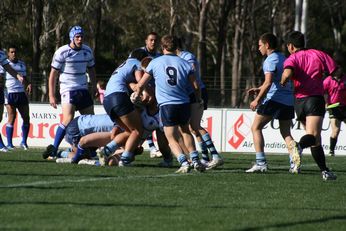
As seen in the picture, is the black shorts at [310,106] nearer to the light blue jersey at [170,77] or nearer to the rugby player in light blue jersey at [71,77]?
the light blue jersey at [170,77]

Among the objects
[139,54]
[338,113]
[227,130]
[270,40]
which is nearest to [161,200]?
[270,40]

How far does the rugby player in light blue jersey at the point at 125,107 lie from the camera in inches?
562

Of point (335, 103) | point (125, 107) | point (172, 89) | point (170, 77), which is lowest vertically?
point (335, 103)

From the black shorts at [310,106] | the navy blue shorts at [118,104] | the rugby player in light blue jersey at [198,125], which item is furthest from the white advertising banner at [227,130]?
the black shorts at [310,106]

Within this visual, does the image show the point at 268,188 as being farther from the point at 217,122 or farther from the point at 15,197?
the point at 217,122

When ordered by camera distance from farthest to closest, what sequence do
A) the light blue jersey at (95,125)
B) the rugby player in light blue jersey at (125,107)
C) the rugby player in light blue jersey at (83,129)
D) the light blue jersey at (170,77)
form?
the light blue jersey at (95,125)
the rugby player in light blue jersey at (83,129)
the rugby player in light blue jersey at (125,107)
the light blue jersey at (170,77)

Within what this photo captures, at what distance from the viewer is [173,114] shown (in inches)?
528

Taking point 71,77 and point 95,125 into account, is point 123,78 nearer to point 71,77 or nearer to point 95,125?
point 95,125

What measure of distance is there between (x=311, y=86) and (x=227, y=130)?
1143cm

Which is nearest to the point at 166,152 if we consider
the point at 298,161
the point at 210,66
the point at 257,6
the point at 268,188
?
the point at 298,161

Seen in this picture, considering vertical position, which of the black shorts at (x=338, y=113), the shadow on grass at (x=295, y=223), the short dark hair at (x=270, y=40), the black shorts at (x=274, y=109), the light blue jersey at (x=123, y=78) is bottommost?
the black shorts at (x=338, y=113)

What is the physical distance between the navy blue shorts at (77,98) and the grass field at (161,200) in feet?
6.90

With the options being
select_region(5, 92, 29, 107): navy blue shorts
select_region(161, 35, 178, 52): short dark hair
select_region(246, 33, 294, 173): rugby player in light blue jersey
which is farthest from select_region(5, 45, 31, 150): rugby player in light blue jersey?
select_region(161, 35, 178, 52): short dark hair

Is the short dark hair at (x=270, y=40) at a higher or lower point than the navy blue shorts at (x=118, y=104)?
higher
